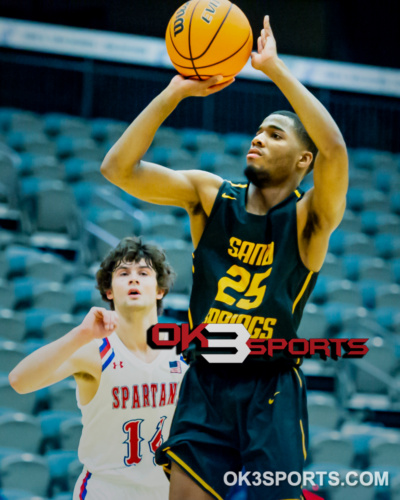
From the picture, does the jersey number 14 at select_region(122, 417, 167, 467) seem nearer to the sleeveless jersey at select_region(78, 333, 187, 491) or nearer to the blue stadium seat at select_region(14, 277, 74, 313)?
the sleeveless jersey at select_region(78, 333, 187, 491)

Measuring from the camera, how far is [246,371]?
9.27 ft

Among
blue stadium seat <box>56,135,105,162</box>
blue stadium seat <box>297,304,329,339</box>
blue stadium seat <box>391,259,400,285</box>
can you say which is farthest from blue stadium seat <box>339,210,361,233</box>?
blue stadium seat <box>56,135,105,162</box>

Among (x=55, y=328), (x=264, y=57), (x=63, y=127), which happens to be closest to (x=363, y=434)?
(x=55, y=328)

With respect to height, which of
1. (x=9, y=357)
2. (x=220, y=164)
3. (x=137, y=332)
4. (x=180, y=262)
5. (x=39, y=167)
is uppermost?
(x=220, y=164)

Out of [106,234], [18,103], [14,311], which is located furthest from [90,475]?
[18,103]

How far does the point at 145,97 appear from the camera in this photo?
12031mm

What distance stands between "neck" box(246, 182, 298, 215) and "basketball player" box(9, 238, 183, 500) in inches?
39.6

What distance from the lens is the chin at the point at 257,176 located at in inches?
116

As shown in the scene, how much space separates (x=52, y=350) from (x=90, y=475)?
0.88 metres

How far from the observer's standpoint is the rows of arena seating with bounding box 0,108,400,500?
5789mm

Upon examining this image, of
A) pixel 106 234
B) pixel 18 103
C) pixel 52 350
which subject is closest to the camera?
pixel 52 350

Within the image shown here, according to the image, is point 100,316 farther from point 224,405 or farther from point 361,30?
point 361,30

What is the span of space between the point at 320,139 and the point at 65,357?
1.29 m

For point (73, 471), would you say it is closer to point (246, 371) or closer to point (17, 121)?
point (246, 371)
